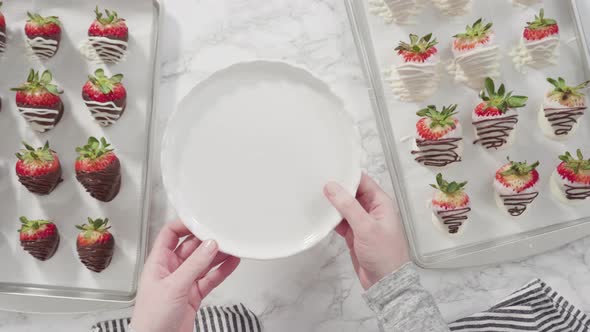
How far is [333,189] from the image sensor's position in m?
0.89

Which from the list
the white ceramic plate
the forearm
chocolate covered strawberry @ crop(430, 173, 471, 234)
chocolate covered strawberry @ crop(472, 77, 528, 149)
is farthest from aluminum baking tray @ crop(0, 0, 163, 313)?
chocolate covered strawberry @ crop(472, 77, 528, 149)

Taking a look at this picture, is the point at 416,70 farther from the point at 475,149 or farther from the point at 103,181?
the point at 103,181

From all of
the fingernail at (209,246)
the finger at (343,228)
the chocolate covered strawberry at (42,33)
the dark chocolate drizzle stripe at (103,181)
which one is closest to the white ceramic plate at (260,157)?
the fingernail at (209,246)

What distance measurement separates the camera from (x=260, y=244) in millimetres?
926

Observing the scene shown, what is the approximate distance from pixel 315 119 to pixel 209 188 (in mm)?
245

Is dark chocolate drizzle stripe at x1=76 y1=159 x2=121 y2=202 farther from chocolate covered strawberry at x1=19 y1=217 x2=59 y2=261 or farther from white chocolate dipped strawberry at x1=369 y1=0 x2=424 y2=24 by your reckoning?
white chocolate dipped strawberry at x1=369 y1=0 x2=424 y2=24

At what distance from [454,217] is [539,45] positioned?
18.4 inches

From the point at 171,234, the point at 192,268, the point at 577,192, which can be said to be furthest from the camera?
the point at 577,192

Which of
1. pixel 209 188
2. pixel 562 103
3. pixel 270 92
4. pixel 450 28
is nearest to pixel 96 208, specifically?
pixel 209 188

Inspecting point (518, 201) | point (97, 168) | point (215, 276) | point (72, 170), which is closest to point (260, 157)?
point (215, 276)

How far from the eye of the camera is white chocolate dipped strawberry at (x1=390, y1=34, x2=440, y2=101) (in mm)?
1137

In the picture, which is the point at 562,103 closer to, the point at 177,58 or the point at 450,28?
the point at 450,28

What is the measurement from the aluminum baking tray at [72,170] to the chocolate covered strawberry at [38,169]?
0.04m

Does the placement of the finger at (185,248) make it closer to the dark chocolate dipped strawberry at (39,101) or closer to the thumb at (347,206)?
the thumb at (347,206)
